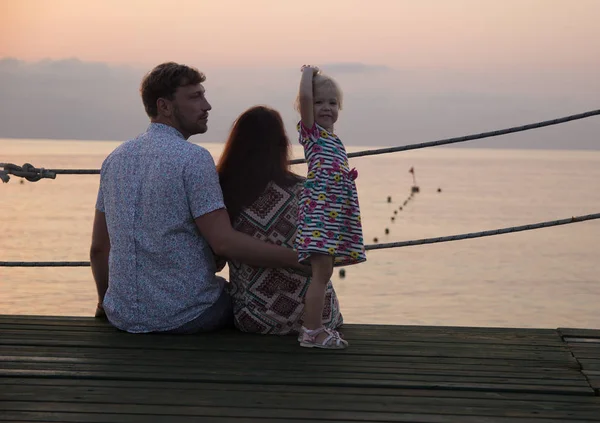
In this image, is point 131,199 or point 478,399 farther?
point 131,199

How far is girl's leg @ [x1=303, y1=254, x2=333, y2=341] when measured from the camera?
412cm

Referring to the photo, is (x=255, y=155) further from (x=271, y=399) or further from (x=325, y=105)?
(x=271, y=399)

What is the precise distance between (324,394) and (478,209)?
51406 millimetres

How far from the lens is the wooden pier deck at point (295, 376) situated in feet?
10.3

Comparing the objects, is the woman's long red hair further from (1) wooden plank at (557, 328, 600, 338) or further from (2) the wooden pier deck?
(1) wooden plank at (557, 328, 600, 338)

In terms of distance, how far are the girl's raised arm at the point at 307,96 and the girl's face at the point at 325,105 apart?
0.11 feet

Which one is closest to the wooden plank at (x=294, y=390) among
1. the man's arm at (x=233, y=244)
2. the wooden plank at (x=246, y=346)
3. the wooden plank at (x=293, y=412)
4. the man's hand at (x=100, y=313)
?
the wooden plank at (x=293, y=412)

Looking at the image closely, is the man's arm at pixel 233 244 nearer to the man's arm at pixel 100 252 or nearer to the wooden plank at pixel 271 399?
the man's arm at pixel 100 252

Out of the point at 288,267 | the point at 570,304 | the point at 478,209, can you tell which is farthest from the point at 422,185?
the point at 288,267

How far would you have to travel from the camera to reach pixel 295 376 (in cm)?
359

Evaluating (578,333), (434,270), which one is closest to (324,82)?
(578,333)

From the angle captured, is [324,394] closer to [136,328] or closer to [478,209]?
[136,328]

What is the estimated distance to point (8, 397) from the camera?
10.7ft

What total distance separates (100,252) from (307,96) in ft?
4.02
